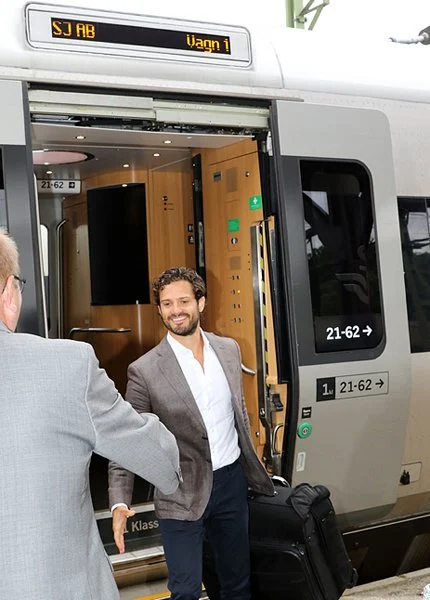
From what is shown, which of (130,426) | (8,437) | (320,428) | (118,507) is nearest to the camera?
(8,437)

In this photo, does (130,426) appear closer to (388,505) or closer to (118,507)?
(118,507)

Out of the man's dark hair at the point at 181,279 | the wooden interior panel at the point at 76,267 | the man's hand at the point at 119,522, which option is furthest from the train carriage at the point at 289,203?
the wooden interior panel at the point at 76,267

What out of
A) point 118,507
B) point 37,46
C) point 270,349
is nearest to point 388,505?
point 270,349

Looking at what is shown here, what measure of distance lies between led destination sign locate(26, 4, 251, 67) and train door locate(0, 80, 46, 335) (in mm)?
381

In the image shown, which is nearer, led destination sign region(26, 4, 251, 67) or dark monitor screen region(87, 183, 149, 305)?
led destination sign region(26, 4, 251, 67)

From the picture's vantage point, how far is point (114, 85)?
3943 millimetres

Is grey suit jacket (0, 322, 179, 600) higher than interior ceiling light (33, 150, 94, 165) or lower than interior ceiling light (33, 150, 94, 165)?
lower

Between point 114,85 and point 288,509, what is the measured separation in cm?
208

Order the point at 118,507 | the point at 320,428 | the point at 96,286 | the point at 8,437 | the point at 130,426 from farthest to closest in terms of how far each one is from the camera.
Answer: the point at 96,286
the point at 320,428
the point at 118,507
the point at 130,426
the point at 8,437

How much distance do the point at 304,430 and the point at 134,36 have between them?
2.16 metres

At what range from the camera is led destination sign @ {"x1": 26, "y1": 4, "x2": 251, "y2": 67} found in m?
3.89

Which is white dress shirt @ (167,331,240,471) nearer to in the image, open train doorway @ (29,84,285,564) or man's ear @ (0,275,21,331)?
open train doorway @ (29,84,285,564)

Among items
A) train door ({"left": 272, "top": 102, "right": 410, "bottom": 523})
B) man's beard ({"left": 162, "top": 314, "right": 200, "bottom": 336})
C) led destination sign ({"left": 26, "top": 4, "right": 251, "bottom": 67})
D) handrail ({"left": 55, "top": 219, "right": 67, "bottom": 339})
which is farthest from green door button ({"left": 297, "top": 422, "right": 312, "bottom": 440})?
handrail ({"left": 55, "top": 219, "right": 67, "bottom": 339})

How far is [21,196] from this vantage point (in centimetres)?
367
